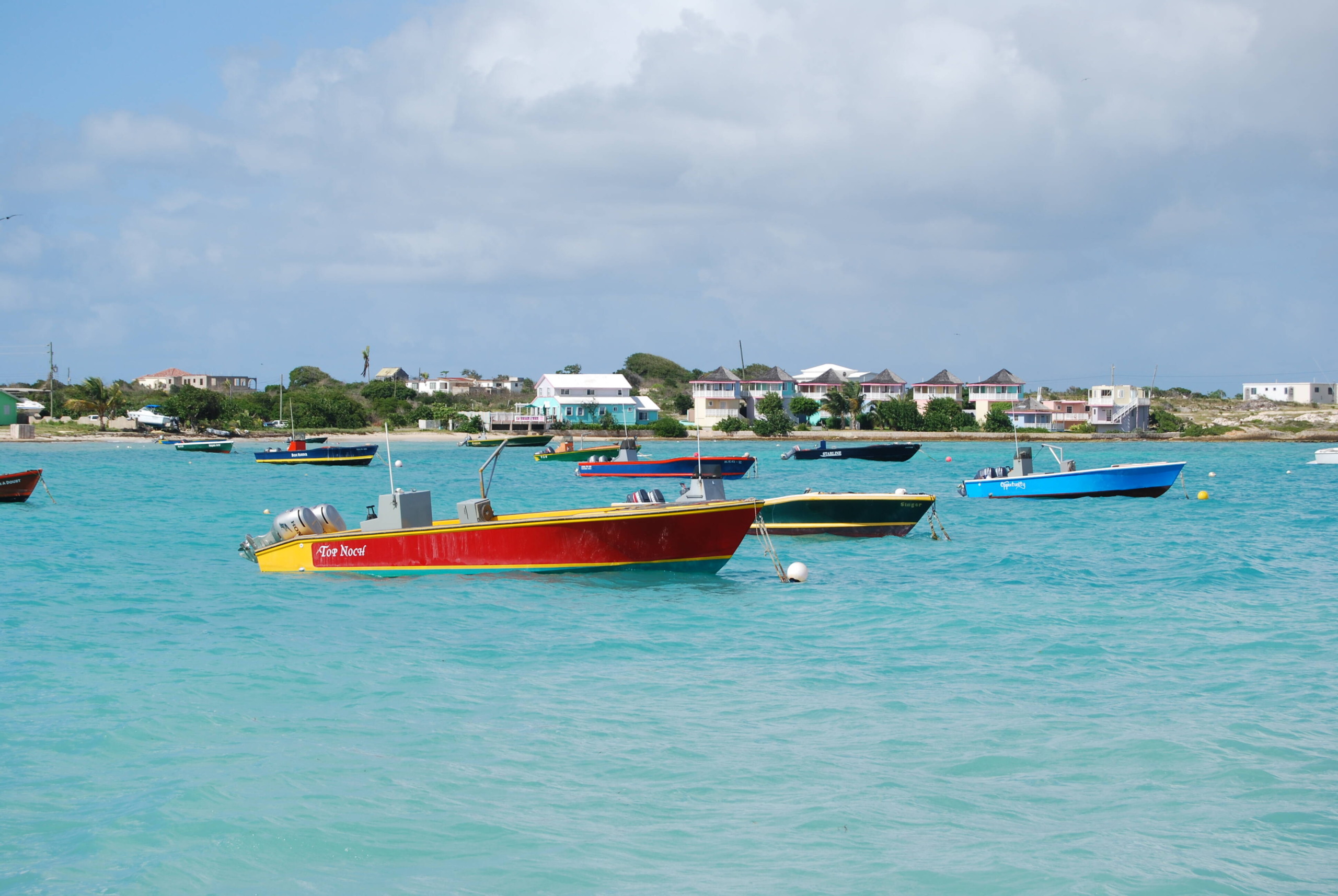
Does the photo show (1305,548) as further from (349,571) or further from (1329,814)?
(349,571)

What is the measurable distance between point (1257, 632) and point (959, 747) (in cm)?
761

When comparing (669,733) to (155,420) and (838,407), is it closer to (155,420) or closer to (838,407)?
(155,420)

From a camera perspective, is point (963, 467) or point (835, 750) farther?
point (963, 467)

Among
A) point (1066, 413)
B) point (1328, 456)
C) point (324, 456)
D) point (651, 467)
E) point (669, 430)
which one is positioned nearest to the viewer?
point (651, 467)

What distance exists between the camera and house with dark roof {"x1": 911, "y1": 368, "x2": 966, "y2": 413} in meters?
136

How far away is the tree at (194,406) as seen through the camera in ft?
368

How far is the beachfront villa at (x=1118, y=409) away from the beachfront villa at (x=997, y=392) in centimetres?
975

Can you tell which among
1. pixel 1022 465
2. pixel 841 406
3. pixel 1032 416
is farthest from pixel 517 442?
pixel 1022 465

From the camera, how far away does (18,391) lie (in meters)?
130

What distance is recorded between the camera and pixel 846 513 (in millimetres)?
25859

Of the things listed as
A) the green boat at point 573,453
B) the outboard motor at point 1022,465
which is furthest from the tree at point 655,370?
the outboard motor at point 1022,465

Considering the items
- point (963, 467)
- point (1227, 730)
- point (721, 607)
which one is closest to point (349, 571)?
point (721, 607)

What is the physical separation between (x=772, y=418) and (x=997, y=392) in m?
31.4

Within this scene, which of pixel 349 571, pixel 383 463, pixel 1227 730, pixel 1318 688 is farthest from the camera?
pixel 383 463
